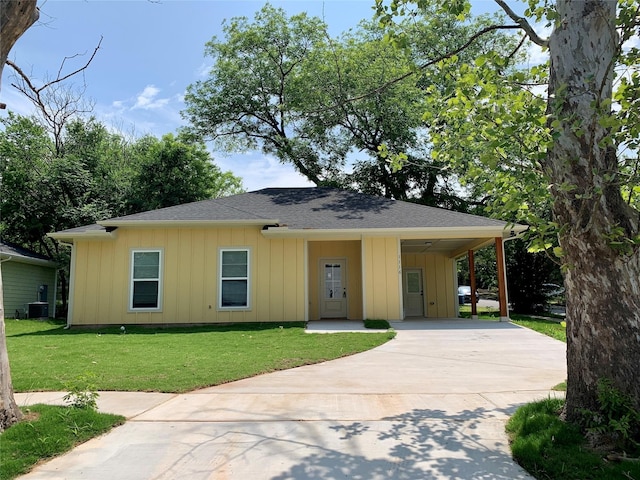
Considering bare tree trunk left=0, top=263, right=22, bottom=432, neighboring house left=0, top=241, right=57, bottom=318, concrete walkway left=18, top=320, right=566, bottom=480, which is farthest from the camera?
neighboring house left=0, top=241, right=57, bottom=318

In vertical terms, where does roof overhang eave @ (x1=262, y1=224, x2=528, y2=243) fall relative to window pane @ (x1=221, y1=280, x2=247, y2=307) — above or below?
above

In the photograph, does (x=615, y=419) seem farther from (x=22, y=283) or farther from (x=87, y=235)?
(x=22, y=283)

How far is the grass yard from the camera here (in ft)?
20.4

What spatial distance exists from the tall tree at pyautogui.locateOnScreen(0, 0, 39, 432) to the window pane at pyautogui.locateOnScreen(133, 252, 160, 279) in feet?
29.4

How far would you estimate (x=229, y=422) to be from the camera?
450 centimetres

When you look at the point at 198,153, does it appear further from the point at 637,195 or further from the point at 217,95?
the point at 637,195

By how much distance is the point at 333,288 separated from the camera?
1516 centimetres

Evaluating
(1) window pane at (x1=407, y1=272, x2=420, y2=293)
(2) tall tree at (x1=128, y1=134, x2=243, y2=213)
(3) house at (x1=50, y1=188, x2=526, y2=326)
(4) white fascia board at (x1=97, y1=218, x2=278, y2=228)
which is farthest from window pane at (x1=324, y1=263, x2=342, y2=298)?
(2) tall tree at (x1=128, y1=134, x2=243, y2=213)

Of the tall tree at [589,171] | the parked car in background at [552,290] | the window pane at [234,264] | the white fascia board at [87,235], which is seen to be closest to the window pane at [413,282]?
the parked car in background at [552,290]

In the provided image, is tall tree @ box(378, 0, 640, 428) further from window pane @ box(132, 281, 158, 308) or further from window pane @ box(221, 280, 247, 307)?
window pane @ box(132, 281, 158, 308)

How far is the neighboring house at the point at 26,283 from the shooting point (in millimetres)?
16250

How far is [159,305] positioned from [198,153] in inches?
487

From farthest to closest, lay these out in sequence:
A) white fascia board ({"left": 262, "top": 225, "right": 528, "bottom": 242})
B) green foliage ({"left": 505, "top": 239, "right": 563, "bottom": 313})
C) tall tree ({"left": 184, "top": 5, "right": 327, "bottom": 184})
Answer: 1. tall tree ({"left": 184, "top": 5, "right": 327, "bottom": 184})
2. green foliage ({"left": 505, "top": 239, "right": 563, "bottom": 313})
3. white fascia board ({"left": 262, "top": 225, "right": 528, "bottom": 242})

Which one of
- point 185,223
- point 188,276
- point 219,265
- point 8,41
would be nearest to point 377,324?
point 219,265
